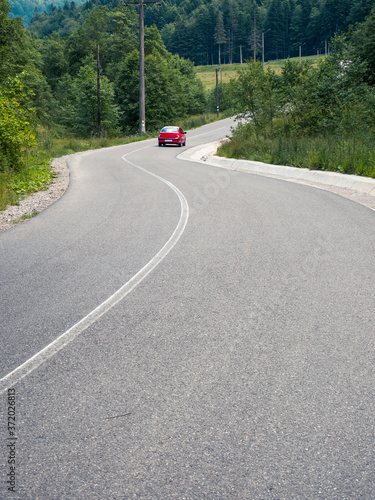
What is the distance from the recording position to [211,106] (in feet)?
316

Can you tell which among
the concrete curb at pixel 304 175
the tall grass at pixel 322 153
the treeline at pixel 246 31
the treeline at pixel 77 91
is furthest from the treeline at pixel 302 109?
the treeline at pixel 246 31

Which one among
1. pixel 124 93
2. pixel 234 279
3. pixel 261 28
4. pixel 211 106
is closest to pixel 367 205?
pixel 234 279

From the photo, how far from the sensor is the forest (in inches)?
785

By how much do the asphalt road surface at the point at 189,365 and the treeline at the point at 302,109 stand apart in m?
14.0

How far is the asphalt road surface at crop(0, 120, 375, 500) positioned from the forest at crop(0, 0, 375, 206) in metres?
A: 9.00

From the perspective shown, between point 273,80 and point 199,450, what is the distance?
28346 millimetres

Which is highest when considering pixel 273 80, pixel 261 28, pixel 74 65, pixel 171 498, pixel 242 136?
pixel 261 28

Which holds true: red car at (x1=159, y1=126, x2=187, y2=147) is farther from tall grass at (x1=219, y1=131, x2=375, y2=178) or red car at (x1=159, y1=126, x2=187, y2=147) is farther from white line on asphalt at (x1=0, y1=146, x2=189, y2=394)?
white line on asphalt at (x1=0, y1=146, x2=189, y2=394)

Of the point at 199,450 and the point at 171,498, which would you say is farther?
the point at 199,450

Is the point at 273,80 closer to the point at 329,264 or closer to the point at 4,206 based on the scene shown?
Result: the point at 4,206

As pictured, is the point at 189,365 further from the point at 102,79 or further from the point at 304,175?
the point at 102,79

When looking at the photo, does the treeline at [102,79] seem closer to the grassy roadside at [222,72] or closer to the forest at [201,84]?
the forest at [201,84]

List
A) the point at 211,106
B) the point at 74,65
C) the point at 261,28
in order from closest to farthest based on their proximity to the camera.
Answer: the point at 211,106
the point at 74,65
the point at 261,28

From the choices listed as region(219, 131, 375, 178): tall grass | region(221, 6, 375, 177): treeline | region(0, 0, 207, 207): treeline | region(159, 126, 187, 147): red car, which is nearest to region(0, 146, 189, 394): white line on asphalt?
region(0, 0, 207, 207): treeline
